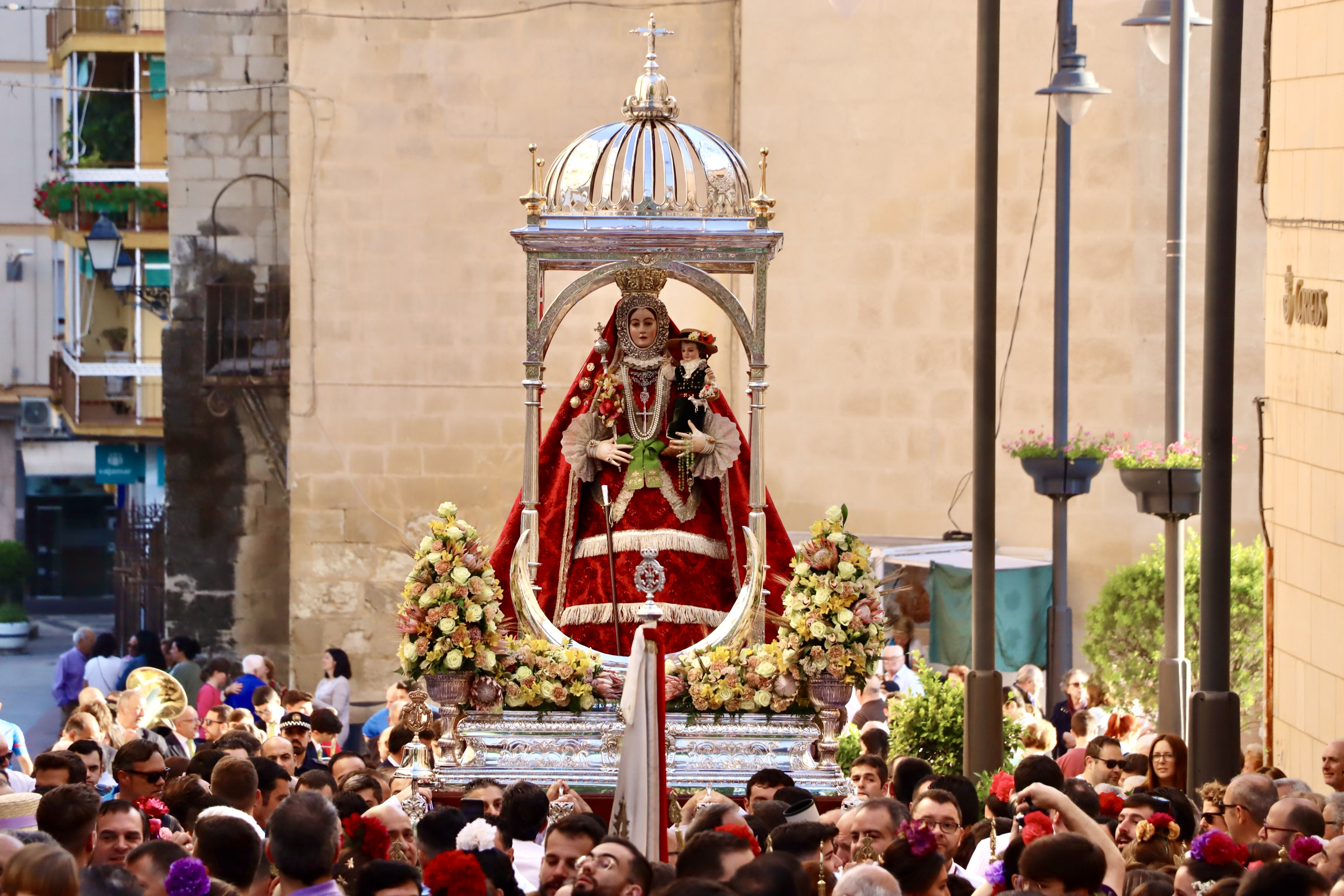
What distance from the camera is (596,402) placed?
1286 cm

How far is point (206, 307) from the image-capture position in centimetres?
2116

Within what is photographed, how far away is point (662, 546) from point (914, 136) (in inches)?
331

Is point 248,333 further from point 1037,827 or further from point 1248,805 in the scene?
point 1037,827

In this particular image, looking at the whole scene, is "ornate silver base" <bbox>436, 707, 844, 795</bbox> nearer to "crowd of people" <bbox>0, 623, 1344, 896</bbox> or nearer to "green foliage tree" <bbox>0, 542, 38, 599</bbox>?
"crowd of people" <bbox>0, 623, 1344, 896</bbox>

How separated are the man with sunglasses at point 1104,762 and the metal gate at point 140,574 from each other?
13530 mm

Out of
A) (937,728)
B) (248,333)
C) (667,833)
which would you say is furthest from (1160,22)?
(248,333)

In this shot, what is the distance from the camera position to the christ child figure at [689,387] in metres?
12.8

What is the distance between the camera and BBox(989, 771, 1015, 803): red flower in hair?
9.35 meters

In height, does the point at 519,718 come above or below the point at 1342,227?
below

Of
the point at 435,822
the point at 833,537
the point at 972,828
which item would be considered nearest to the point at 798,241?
the point at 833,537

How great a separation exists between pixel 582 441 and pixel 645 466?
39 cm

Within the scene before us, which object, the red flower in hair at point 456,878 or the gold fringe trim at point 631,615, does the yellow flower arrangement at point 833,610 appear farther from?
the red flower in hair at point 456,878

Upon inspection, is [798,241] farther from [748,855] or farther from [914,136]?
[748,855]

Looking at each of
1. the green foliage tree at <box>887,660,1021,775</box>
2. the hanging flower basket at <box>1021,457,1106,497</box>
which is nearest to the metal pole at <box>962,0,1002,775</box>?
the green foliage tree at <box>887,660,1021,775</box>
